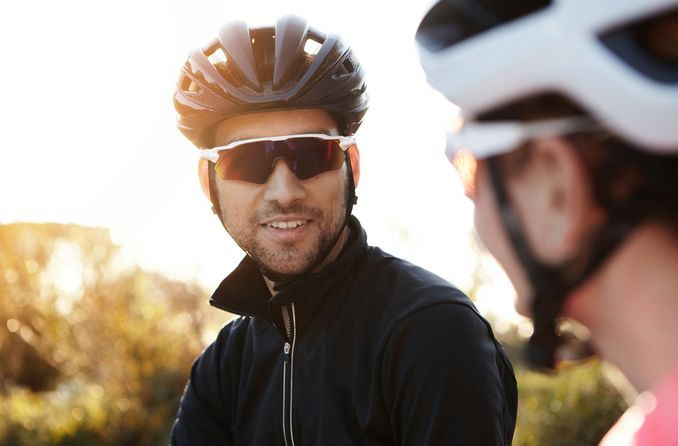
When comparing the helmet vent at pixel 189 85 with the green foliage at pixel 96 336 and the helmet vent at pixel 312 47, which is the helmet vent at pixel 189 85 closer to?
the helmet vent at pixel 312 47

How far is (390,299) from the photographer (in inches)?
103

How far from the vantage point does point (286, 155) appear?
2988 millimetres

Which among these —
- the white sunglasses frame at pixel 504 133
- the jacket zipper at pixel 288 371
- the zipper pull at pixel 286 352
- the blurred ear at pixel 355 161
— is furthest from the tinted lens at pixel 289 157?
the white sunglasses frame at pixel 504 133

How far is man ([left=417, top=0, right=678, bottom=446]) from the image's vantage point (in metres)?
1.18

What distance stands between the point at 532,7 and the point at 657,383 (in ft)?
2.08

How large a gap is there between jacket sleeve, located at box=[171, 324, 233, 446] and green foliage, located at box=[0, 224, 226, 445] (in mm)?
7700

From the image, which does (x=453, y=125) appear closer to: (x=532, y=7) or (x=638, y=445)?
(x=532, y=7)

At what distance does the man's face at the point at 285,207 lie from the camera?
297 cm

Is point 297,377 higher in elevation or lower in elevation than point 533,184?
lower

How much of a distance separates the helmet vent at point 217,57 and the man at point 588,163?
200cm

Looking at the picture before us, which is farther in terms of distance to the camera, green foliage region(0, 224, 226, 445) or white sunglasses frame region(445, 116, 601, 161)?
green foliage region(0, 224, 226, 445)

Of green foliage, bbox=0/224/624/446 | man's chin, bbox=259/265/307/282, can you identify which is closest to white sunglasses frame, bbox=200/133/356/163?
man's chin, bbox=259/265/307/282

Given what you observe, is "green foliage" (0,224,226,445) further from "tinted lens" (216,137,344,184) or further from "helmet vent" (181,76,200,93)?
"tinted lens" (216,137,344,184)

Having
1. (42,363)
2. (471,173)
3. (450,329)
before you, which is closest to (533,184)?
(471,173)
